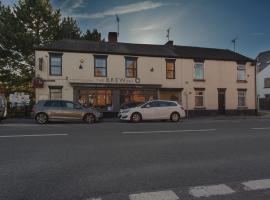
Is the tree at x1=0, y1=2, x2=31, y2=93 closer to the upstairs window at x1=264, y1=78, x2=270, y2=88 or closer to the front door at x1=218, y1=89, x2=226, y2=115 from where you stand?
the front door at x1=218, y1=89, x2=226, y2=115

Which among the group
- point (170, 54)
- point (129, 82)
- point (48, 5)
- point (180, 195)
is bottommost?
point (180, 195)

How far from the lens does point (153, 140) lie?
9.36 m

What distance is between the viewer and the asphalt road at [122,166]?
4.38 meters

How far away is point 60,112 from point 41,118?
1.23 metres

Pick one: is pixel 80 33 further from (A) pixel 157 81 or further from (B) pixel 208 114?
(B) pixel 208 114

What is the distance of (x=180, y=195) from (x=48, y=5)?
3589cm

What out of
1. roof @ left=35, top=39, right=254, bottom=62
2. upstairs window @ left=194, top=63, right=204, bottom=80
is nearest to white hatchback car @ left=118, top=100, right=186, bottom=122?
roof @ left=35, top=39, right=254, bottom=62

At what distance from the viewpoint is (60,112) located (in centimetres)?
1800

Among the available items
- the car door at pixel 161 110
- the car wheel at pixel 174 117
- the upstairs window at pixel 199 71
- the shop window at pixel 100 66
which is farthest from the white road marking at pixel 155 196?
the upstairs window at pixel 199 71

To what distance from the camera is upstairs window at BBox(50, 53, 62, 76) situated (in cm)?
2370

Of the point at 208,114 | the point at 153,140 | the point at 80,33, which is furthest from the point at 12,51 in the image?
the point at 153,140

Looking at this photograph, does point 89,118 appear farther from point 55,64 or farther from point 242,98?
point 242,98

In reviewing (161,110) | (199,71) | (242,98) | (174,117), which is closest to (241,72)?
(242,98)

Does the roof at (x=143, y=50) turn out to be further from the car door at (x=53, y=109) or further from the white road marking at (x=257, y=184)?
the white road marking at (x=257, y=184)
